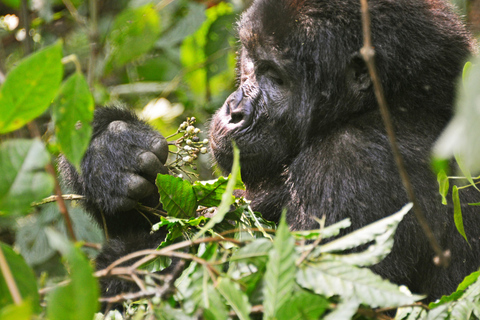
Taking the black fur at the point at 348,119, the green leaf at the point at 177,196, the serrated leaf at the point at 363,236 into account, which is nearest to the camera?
the serrated leaf at the point at 363,236

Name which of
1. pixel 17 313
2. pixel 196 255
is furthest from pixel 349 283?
pixel 17 313

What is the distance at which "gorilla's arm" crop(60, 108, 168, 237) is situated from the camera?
7.97 feet

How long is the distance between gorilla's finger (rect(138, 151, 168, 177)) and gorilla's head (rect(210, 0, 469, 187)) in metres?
0.29

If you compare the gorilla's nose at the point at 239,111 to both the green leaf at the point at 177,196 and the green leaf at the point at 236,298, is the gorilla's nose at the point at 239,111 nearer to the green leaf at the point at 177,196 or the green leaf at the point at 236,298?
the green leaf at the point at 177,196

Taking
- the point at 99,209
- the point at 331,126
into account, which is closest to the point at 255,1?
the point at 331,126

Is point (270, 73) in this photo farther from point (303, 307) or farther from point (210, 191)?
point (303, 307)

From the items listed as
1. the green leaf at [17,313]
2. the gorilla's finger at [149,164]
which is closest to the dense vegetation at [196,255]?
the green leaf at [17,313]

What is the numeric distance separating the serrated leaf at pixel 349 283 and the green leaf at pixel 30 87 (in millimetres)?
738

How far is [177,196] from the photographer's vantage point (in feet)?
6.74

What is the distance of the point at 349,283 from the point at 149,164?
4.50 ft

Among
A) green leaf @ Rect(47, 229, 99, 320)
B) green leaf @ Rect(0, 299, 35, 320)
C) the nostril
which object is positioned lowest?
the nostril

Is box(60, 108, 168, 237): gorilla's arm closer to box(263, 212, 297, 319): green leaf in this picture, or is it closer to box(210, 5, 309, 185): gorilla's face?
box(210, 5, 309, 185): gorilla's face

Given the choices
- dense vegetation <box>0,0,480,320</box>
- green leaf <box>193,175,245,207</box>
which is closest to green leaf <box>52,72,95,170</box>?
dense vegetation <box>0,0,480,320</box>

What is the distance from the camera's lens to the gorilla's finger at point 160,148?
8.20 feet
